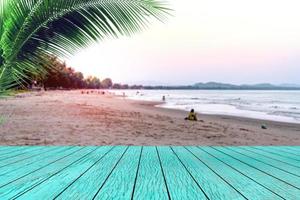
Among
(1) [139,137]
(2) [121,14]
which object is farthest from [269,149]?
(1) [139,137]

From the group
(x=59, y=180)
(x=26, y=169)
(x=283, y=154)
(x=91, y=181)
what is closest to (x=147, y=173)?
(x=91, y=181)

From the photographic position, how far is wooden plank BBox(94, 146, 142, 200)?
2225 mm

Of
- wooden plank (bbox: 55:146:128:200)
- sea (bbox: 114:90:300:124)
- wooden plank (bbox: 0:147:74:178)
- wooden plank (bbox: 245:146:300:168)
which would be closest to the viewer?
wooden plank (bbox: 55:146:128:200)

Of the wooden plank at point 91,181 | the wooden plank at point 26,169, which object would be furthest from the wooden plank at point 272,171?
the wooden plank at point 26,169

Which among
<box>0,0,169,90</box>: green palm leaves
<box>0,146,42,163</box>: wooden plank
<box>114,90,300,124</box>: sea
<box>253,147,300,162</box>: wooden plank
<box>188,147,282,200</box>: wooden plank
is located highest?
<box>0,0,169,90</box>: green palm leaves

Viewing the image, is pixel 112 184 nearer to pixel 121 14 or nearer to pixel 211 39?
pixel 121 14

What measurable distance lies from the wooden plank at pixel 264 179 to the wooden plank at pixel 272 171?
4 centimetres

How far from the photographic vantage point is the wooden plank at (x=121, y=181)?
2.22 meters

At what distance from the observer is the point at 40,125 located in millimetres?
13758

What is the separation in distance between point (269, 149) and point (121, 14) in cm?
269

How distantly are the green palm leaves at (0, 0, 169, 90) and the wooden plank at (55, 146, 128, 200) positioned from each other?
3.96 feet

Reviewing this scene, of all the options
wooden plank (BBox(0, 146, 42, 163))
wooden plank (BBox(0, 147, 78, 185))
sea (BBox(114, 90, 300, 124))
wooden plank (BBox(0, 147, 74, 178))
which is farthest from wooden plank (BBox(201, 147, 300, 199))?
sea (BBox(114, 90, 300, 124))

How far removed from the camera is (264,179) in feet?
9.04

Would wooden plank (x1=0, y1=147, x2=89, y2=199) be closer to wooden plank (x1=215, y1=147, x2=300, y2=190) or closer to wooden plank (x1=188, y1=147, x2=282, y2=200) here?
wooden plank (x1=188, y1=147, x2=282, y2=200)
